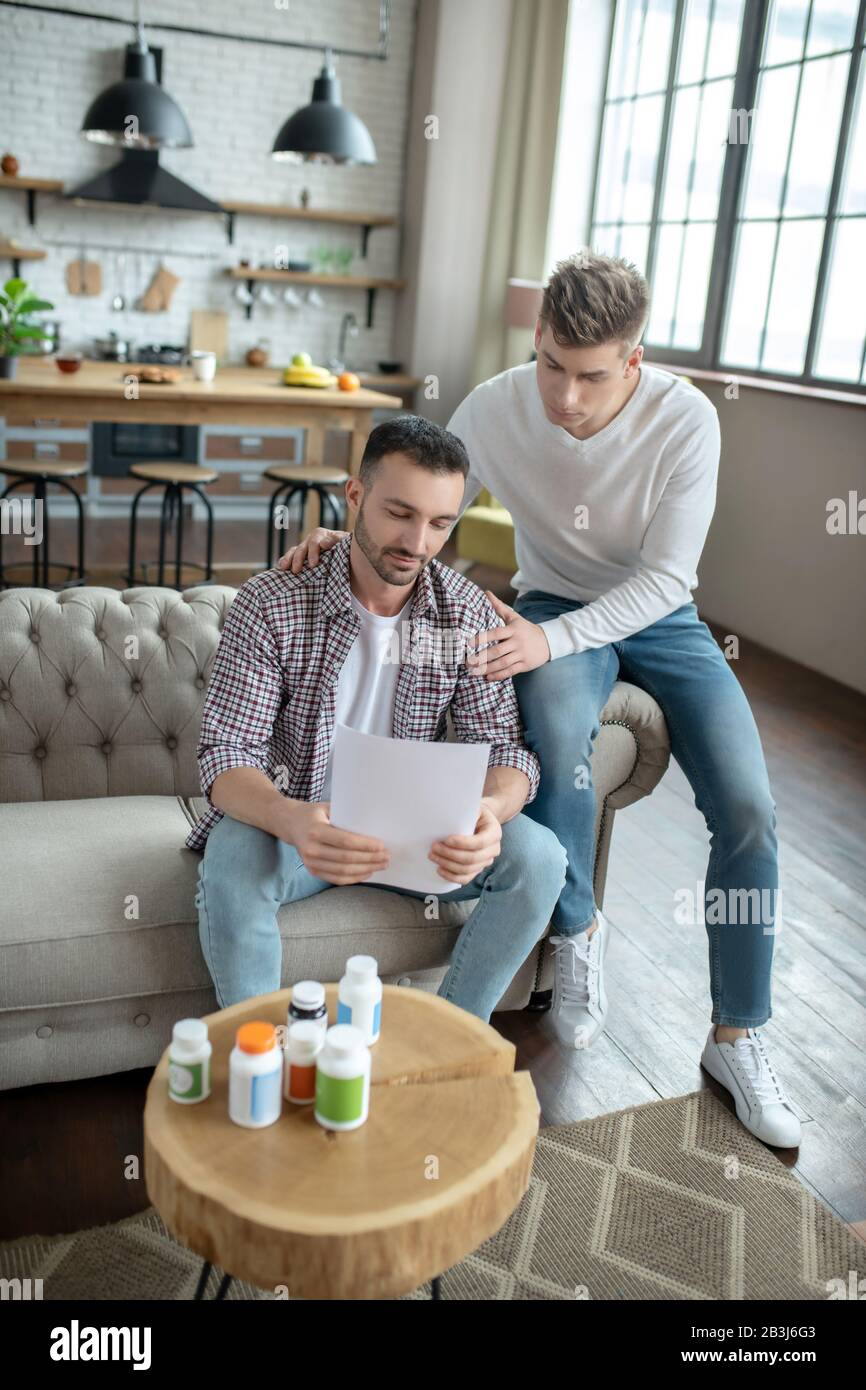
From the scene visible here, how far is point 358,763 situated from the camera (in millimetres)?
1467

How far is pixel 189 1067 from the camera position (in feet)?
4.03

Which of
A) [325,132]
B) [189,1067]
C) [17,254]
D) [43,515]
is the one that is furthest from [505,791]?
[17,254]

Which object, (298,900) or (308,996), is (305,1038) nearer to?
(308,996)

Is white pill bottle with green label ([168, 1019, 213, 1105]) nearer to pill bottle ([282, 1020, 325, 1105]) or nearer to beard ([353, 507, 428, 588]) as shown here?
pill bottle ([282, 1020, 325, 1105])

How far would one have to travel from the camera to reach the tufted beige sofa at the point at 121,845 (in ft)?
5.82

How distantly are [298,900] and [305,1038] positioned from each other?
58 centimetres

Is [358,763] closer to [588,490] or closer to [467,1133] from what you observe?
[467,1133]

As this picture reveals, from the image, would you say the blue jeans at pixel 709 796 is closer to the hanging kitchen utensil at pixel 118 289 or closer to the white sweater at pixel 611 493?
the white sweater at pixel 611 493

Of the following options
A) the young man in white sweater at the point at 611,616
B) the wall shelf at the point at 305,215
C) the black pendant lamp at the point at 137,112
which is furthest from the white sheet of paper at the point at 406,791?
the wall shelf at the point at 305,215

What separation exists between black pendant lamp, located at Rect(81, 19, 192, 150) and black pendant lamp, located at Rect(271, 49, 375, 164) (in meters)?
0.49

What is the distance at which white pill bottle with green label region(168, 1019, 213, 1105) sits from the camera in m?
1.23

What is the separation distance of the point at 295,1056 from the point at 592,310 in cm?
125
